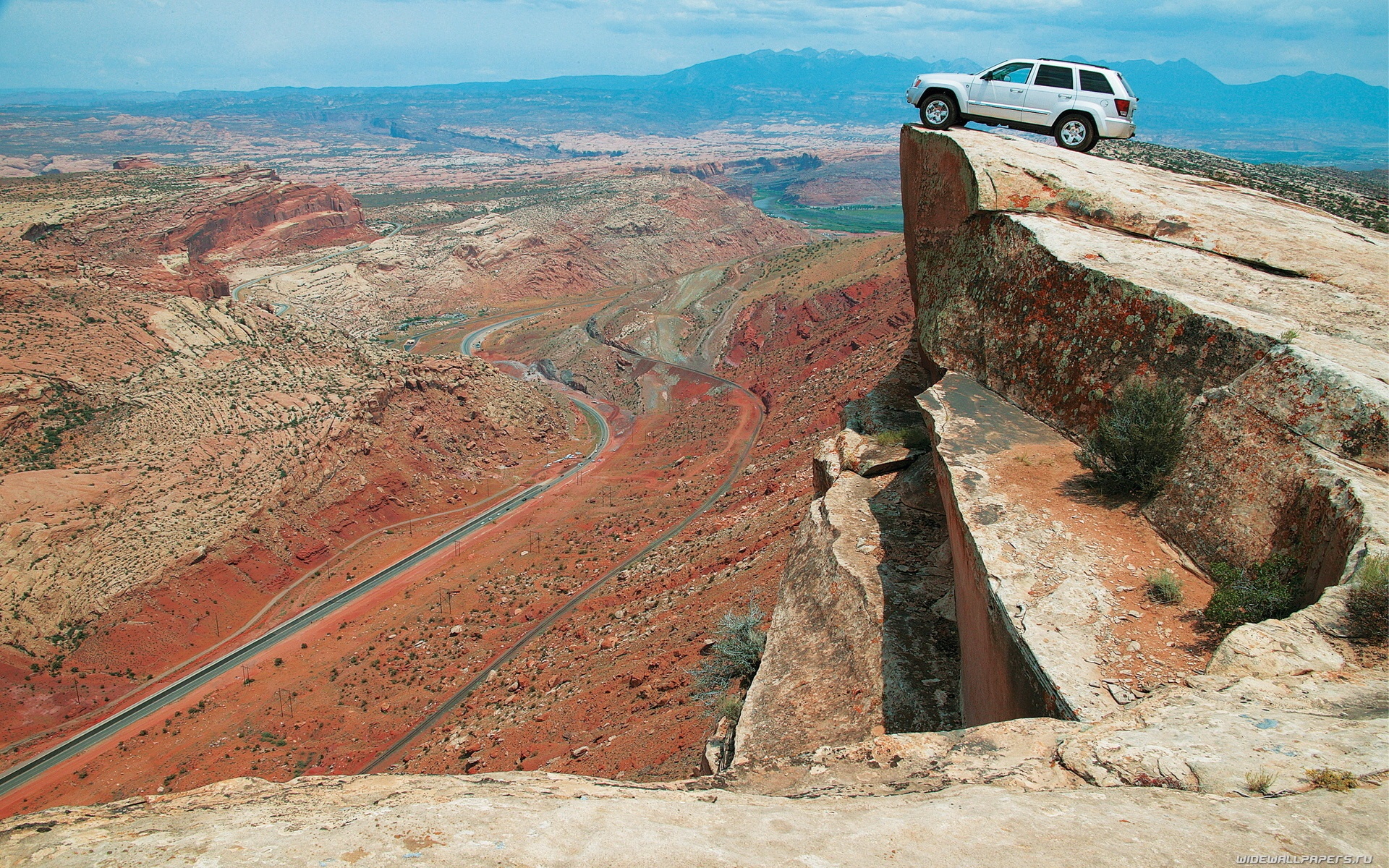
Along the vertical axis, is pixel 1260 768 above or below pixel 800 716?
above

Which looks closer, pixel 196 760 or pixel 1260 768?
pixel 1260 768

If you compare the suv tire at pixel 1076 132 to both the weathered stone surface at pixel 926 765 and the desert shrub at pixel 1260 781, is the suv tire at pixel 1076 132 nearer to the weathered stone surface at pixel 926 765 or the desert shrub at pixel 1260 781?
the weathered stone surface at pixel 926 765

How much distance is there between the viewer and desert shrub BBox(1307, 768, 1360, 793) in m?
4.37

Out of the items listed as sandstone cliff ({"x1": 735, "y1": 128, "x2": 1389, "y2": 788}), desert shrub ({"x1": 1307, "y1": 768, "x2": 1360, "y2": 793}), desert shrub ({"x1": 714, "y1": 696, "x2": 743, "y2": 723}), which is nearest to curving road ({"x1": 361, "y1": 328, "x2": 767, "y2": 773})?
desert shrub ({"x1": 714, "y1": 696, "x2": 743, "y2": 723})

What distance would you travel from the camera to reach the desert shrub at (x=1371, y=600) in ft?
17.9

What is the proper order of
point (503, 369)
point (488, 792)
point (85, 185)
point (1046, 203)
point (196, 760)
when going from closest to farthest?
point (488, 792) < point (1046, 203) < point (196, 760) < point (503, 369) < point (85, 185)

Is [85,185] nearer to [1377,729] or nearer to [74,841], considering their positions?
[74,841]

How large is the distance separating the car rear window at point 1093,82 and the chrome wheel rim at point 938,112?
2367mm

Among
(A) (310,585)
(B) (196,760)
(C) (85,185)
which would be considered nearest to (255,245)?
(C) (85,185)

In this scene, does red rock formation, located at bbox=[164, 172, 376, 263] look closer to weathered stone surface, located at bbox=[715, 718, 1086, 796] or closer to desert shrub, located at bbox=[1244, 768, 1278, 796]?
weathered stone surface, located at bbox=[715, 718, 1086, 796]

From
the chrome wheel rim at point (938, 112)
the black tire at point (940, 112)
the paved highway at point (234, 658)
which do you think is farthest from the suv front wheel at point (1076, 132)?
the paved highway at point (234, 658)

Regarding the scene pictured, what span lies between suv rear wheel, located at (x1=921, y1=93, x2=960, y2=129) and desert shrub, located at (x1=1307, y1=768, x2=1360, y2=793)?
13414 millimetres

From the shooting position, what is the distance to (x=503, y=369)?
66.2m

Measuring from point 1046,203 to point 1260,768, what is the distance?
9.05m
